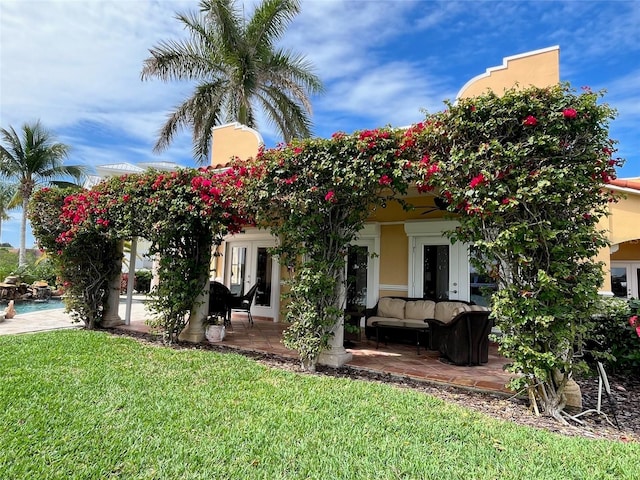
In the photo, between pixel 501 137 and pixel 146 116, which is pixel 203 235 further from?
pixel 146 116

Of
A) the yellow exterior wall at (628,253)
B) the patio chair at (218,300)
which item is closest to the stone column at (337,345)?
the patio chair at (218,300)

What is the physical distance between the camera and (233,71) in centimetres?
1487

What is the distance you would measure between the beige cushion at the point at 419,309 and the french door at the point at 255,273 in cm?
441

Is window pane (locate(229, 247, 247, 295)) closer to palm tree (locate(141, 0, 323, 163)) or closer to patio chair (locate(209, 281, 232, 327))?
patio chair (locate(209, 281, 232, 327))

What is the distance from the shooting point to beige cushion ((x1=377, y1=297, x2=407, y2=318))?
8.65 metres

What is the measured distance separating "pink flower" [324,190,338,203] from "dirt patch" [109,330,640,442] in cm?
263

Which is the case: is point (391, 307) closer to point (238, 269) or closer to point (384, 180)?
point (384, 180)

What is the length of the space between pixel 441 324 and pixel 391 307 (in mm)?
2271

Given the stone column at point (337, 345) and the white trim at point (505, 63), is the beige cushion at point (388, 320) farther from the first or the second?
the white trim at point (505, 63)

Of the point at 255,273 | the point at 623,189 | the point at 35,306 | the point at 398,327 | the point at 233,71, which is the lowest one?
the point at 35,306

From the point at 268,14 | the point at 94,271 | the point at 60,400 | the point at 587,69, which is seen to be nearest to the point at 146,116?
the point at 268,14

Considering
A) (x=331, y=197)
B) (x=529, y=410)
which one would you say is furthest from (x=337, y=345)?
(x=529, y=410)

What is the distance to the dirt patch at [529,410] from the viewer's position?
153 inches

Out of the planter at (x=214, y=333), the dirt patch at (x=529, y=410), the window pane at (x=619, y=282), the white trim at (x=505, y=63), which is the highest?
the white trim at (x=505, y=63)
